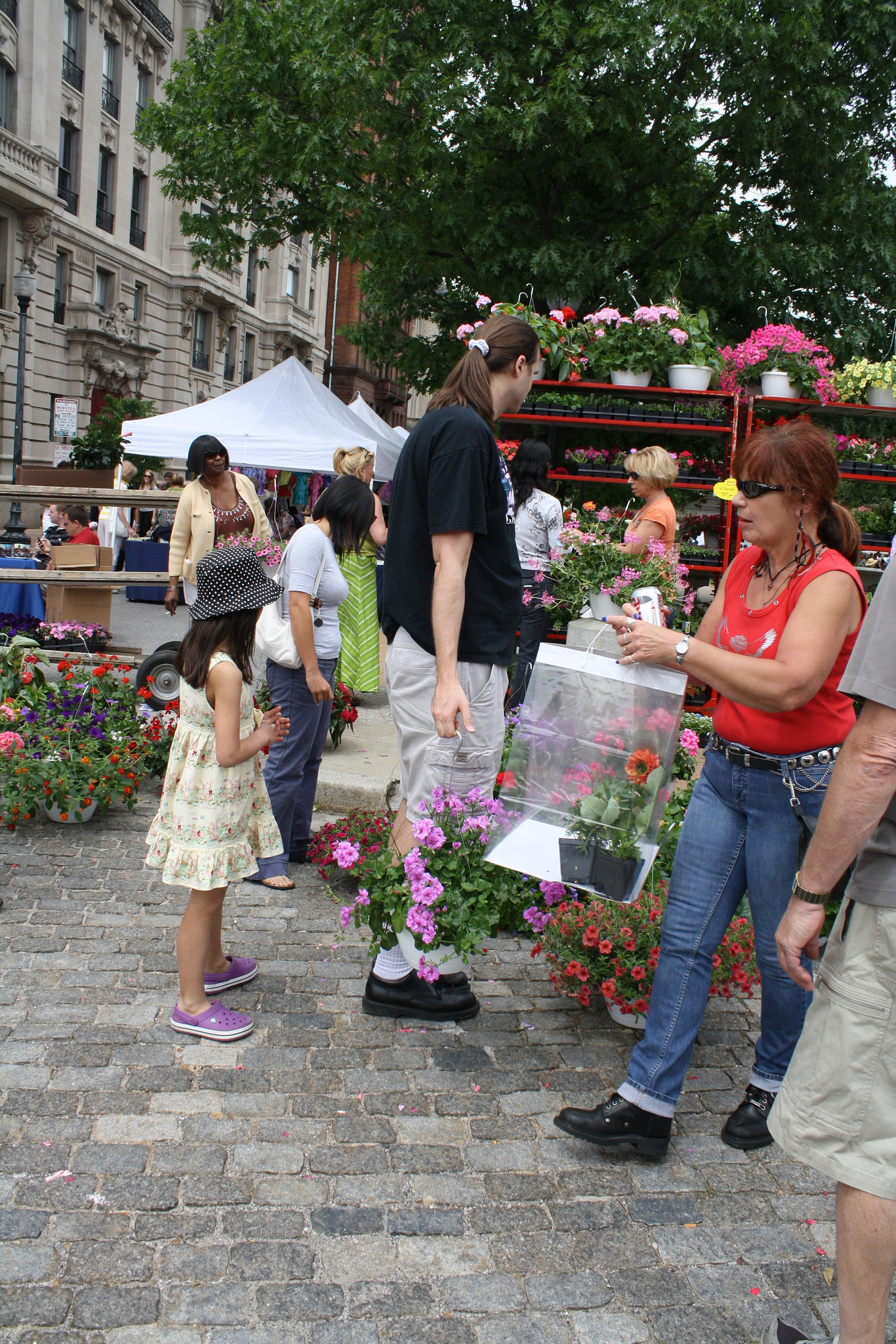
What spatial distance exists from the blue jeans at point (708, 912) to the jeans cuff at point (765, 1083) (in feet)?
0.63

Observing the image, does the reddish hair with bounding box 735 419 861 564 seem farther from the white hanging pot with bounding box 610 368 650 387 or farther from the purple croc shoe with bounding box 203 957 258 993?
the white hanging pot with bounding box 610 368 650 387

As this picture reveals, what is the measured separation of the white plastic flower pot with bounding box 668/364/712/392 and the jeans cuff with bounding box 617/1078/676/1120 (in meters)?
6.27

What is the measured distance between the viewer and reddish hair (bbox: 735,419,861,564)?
8.30 ft

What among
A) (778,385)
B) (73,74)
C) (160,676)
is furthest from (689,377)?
(73,74)

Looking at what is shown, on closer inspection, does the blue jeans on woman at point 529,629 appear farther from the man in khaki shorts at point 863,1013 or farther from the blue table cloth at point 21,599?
the blue table cloth at point 21,599

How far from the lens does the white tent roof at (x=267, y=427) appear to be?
40.5ft

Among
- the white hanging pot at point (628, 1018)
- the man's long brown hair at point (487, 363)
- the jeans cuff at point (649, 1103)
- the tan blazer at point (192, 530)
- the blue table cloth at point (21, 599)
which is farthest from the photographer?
the blue table cloth at point (21, 599)

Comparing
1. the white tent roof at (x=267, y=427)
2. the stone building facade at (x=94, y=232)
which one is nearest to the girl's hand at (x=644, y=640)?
the white tent roof at (x=267, y=427)

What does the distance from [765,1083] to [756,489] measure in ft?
5.60

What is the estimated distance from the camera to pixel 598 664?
282cm

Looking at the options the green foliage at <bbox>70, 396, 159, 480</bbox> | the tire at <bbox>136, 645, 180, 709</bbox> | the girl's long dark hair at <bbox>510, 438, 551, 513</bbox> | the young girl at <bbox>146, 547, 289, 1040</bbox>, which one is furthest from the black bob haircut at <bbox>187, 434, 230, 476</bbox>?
the green foliage at <bbox>70, 396, 159, 480</bbox>

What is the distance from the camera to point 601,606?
22.1ft

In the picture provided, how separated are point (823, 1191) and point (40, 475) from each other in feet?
30.6

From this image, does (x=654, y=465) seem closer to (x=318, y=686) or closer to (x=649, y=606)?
(x=318, y=686)
